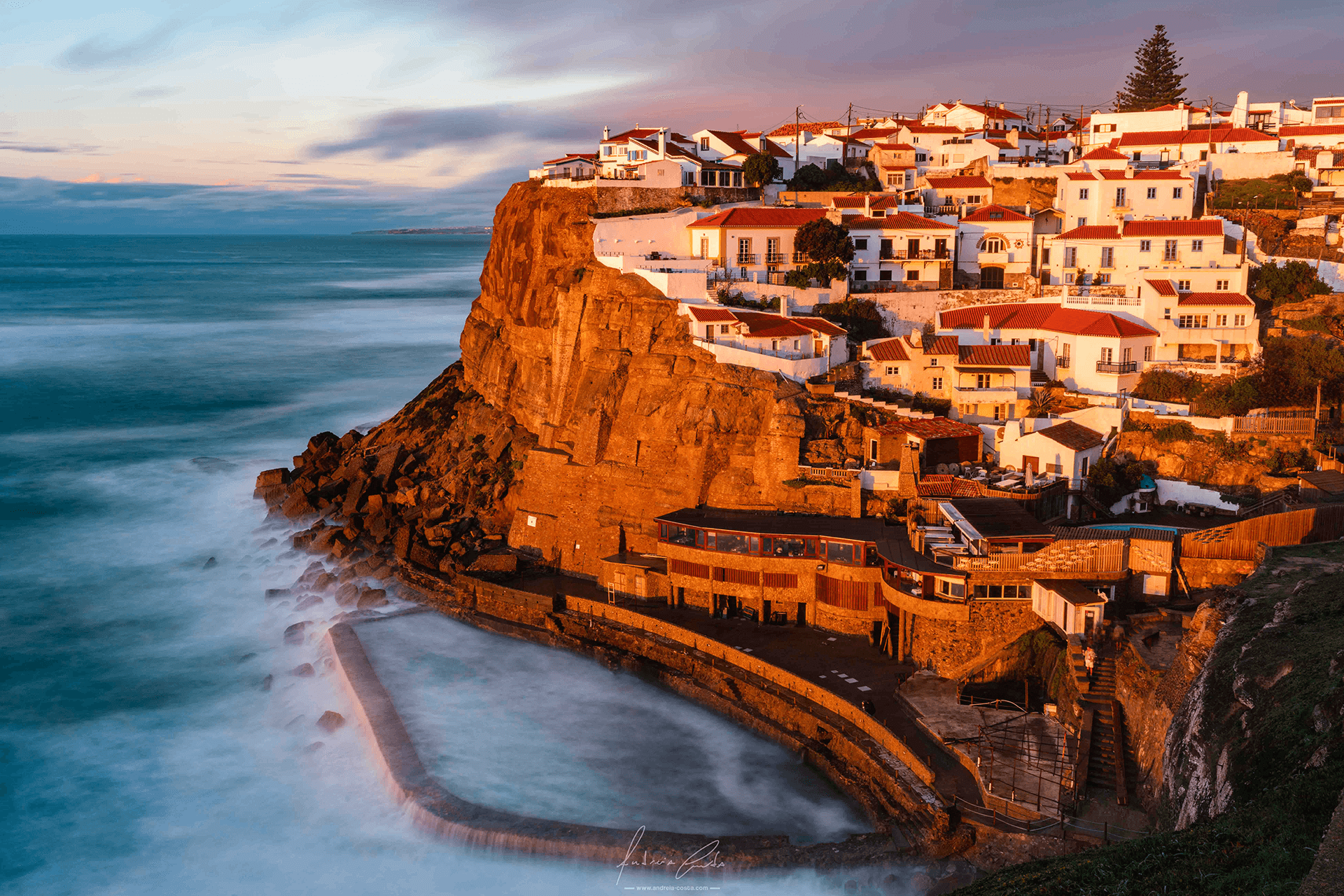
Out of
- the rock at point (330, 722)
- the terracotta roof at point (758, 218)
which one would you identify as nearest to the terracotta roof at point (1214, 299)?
the terracotta roof at point (758, 218)

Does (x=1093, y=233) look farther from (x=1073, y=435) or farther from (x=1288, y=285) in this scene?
(x=1073, y=435)

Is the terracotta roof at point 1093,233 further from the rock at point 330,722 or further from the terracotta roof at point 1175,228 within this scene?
the rock at point 330,722

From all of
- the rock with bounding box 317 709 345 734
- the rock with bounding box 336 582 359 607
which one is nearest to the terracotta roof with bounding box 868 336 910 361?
the rock with bounding box 336 582 359 607

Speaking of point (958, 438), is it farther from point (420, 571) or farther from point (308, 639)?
point (308, 639)

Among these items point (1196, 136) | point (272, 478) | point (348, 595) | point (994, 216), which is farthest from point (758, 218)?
point (1196, 136)

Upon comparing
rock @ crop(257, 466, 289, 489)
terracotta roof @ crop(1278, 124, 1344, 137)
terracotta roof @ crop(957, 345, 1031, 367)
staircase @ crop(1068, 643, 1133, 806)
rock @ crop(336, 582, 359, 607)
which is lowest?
rock @ crop(336, 582, 359, 607)

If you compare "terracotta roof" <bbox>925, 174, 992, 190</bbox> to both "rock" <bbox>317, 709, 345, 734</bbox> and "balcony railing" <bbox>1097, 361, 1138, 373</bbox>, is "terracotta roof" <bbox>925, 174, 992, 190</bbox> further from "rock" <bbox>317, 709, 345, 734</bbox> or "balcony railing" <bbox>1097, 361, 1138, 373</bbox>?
"rock" <bbox>317, 709, 345, 734</bbox>
